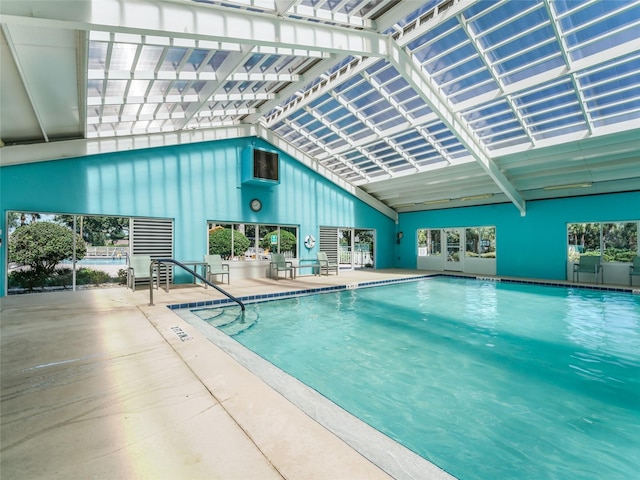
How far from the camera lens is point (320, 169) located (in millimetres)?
11961

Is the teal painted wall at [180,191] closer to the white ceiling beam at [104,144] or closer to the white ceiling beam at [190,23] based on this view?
the white ceiling beam at [104,144]

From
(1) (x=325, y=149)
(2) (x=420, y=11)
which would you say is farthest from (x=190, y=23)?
(1) (x=325, y=149)

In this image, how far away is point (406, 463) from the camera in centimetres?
168

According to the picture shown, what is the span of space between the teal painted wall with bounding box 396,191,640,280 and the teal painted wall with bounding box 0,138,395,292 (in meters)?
5.45

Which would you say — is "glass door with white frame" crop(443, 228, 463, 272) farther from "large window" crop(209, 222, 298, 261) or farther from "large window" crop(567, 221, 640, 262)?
"large window" crop(209, 222, 298, 261)

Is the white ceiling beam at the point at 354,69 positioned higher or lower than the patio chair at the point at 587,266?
higher

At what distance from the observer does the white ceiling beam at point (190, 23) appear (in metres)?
3.33

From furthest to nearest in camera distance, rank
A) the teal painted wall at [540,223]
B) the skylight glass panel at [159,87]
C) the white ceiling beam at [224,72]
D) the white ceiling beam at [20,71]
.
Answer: the teal painted wall at [540,223] < the skylight glass panel at [159,87] < the white ceiling beam at [224,72] < the white ceiling beam at [20,71]

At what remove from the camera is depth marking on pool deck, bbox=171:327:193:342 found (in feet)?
11.9

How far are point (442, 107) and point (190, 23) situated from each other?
18.0 feet

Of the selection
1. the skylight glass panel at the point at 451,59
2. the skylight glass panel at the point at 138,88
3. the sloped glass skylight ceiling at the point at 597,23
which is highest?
the skylight glass panel at the point at 451,59

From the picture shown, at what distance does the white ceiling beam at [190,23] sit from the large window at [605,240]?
8.52 metres

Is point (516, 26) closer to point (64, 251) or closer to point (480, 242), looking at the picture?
point (480, 242)

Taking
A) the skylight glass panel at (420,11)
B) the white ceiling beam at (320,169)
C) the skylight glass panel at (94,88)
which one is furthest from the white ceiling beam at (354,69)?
the skylight glass panel at (94,88)
